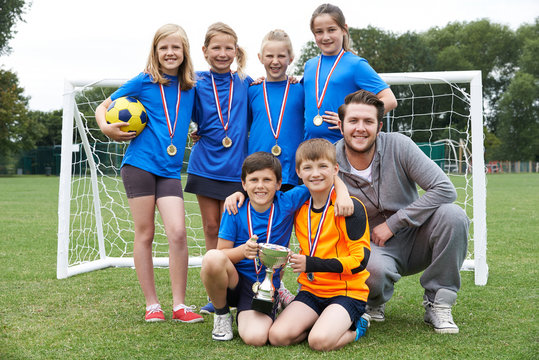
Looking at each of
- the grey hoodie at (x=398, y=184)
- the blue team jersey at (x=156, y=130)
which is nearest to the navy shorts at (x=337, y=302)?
the grey hoodie at (x=398, y=184)

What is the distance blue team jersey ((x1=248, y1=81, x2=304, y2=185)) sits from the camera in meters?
3.49

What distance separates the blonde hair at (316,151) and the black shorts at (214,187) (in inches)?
29.2

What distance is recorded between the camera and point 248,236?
298 cm

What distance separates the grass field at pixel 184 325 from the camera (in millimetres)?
2652

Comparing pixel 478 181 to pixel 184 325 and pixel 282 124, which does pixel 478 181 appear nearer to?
pixel 282 124

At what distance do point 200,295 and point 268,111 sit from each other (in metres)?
1.52

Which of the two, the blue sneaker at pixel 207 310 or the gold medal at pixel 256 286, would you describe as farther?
the blue sneaker at pixel 207 310

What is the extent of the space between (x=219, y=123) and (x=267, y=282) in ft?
3.92

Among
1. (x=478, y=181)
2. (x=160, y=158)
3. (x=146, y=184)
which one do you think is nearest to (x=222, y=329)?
(x=146, y=184)

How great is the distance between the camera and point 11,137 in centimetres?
3481

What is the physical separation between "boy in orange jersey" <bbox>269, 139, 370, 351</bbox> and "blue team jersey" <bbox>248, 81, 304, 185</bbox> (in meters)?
0.52

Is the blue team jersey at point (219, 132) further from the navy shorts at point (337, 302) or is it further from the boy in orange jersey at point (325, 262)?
the navy shorts at point (337, 302)

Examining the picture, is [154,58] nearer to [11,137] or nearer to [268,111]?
[268,111]

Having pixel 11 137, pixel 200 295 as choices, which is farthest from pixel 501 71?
pixel 200 295
